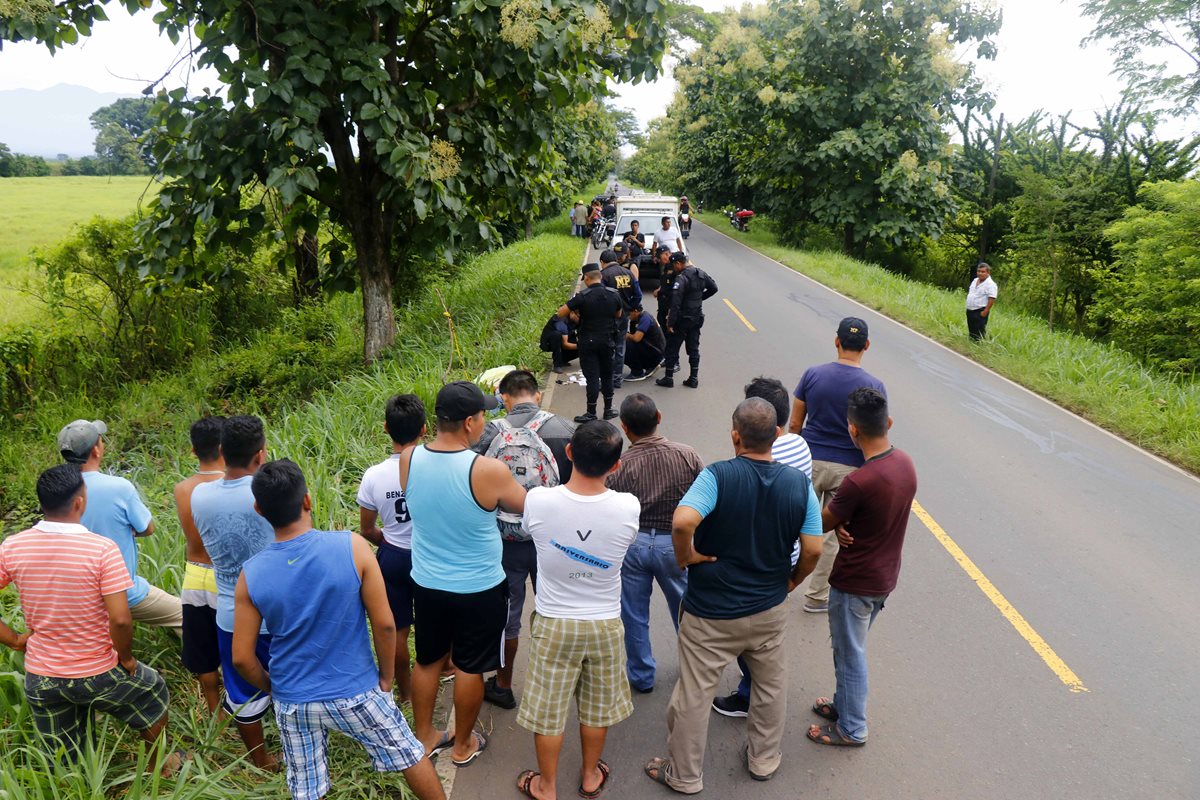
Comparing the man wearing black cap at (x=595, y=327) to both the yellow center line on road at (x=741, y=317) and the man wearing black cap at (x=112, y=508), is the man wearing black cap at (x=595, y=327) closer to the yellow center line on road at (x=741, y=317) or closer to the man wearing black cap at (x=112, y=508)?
the man wearing black cap at (x=112, y=508)

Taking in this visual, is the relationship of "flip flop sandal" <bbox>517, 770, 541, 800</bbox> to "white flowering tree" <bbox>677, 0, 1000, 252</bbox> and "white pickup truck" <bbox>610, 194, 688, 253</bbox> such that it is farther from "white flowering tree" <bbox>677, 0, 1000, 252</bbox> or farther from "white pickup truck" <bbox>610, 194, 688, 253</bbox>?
"white flowering tree" <bbox>677, 0, 1000, 252</bbox>

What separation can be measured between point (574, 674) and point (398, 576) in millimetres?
1121

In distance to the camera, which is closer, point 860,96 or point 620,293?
point 620,293

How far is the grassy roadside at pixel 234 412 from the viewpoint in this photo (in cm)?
336

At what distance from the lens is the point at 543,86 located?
7.55 meters

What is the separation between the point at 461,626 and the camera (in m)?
3.57

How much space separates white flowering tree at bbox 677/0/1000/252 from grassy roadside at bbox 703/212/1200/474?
7350 mm

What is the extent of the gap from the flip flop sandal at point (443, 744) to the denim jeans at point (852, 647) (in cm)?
204

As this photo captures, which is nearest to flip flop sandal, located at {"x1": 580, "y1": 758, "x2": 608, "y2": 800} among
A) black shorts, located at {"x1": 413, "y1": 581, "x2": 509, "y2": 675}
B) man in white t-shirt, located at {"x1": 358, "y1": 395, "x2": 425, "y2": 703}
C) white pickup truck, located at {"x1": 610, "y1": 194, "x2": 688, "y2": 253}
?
black shorts, located at {"x1": 413, "y1": 581, "x2": 509, "y2": 675}

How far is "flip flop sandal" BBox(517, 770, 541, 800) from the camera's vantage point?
3.59 metres

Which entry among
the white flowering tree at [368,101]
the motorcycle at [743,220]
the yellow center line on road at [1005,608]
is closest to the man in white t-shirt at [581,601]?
the yellow center line on road at [1005,608]

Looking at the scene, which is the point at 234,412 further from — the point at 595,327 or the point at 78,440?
the point at 78,440

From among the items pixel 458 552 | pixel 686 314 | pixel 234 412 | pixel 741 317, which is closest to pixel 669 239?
pixel 741 317

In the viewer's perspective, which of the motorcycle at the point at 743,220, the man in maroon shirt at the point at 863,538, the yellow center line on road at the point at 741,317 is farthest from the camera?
the motorcycle at the point at 743,220
